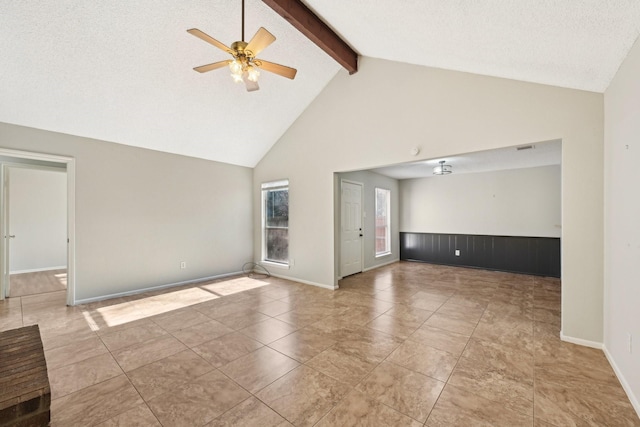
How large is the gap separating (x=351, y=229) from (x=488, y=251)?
3528 mm

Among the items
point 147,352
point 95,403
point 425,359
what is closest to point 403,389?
point 425,359

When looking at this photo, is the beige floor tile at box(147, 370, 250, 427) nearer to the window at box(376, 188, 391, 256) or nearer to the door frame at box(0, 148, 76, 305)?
the door frame at box(0, 148, 76, 305)

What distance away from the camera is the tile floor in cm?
175

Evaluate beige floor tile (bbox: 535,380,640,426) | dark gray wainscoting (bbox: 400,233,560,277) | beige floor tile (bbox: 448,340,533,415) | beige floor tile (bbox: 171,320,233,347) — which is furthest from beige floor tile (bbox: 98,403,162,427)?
dark gray wainscoting (bbox: 400,233,560,277)

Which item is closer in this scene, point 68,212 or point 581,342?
point 581,342

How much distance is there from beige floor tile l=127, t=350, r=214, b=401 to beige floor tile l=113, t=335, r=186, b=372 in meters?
0.09

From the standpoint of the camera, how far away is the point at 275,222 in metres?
5.89

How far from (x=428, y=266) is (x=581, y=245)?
4314 mm

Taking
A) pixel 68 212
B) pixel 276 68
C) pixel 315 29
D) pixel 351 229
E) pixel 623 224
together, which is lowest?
pixel 351 229

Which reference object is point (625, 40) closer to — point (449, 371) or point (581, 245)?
point (581, 245)

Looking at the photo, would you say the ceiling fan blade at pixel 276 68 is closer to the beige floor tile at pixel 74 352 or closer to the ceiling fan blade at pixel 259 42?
the ceiling fan blade at pixel 259 42

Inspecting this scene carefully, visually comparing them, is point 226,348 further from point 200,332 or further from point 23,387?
point 23,387

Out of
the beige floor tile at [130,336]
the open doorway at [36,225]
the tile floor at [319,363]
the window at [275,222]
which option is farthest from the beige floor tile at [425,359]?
the open doorway at [36,225]

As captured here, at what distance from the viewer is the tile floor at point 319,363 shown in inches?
69.0
